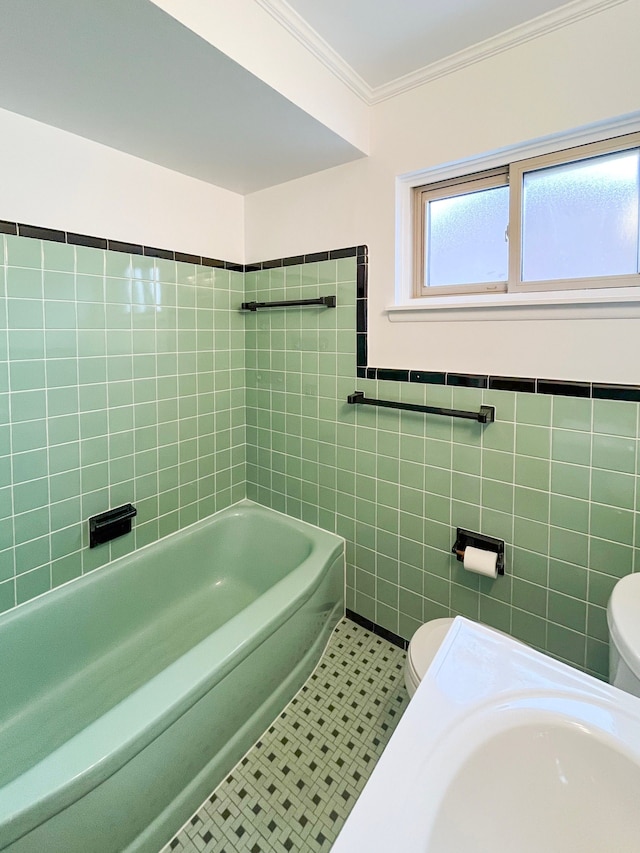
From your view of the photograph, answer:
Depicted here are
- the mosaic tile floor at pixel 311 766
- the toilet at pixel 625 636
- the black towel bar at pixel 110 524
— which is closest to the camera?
the toilet at pixel 625 636

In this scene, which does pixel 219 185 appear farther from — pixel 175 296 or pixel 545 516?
pixel 545 516

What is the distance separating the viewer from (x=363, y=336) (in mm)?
1910

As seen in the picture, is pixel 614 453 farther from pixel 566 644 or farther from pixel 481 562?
pixel 566 644

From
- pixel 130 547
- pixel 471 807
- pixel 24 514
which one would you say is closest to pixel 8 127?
pixel 24 514

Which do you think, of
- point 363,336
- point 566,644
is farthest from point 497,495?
point 363,336

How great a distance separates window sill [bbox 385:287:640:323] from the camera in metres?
1.31

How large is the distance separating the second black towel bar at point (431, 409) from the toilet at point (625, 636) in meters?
0.68

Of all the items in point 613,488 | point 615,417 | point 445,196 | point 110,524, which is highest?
point 445,196

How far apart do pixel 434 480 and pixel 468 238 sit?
1.00m

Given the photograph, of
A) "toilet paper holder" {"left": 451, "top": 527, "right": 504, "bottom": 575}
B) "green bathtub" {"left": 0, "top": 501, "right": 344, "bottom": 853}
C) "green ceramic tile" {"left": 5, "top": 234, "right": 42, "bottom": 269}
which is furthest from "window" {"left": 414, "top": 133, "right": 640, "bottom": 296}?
"green ceramic tile" {"left": 5, "top": 234, "right": 42, "bottom": 269}

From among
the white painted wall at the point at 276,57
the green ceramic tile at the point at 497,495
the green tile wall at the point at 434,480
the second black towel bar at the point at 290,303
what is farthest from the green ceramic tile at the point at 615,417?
the white painted wall at the point at 276,57

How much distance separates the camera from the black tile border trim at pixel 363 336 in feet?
4.56

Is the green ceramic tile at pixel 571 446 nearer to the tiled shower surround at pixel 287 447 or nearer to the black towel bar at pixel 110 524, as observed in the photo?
the tiled shower surround at pixel 287 447

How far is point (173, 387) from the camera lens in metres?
2.08
